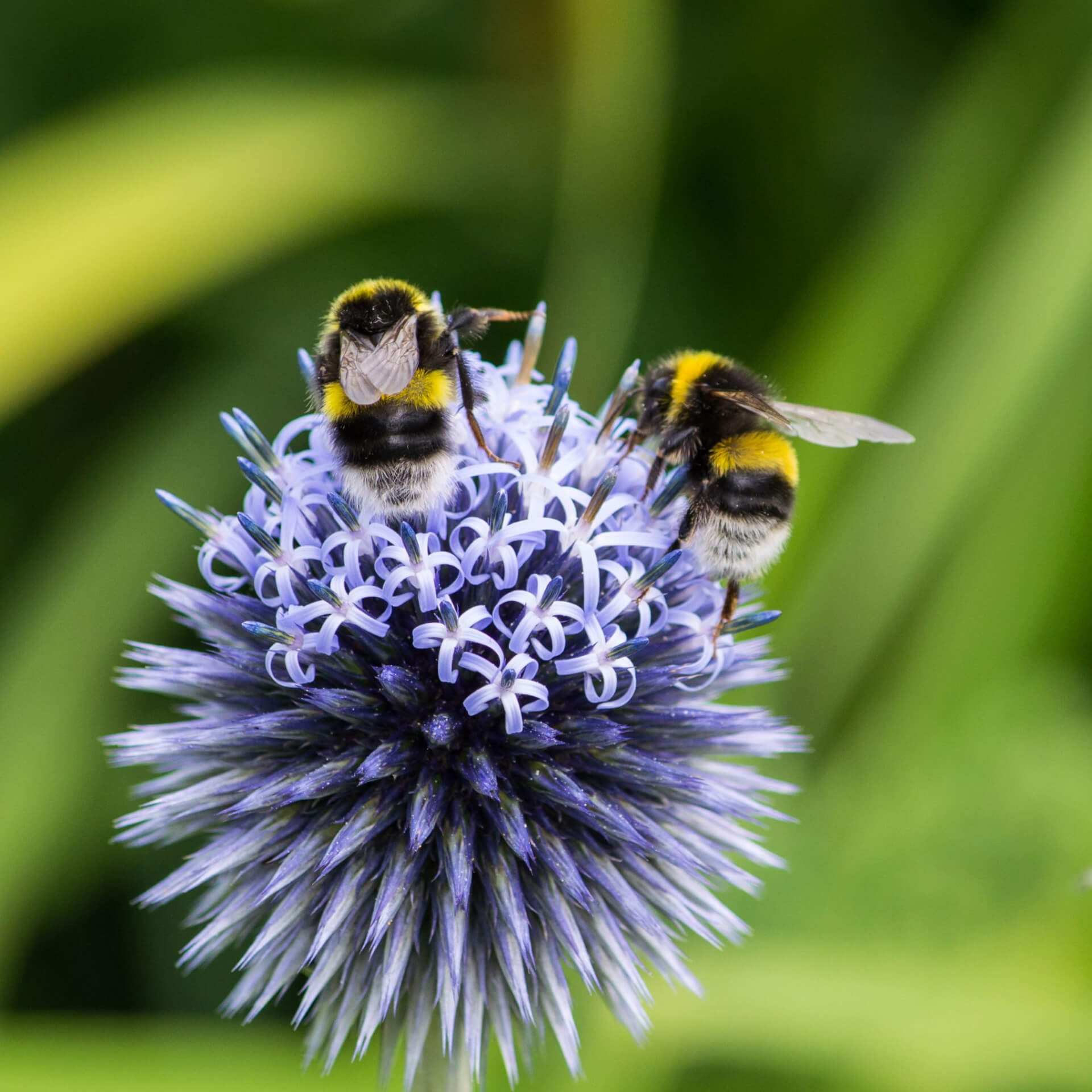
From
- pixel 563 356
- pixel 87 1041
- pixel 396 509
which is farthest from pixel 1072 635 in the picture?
pixel 87 1041

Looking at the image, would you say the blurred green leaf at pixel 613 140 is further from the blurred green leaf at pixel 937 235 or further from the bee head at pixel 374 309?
the bee head at pixel 374 309

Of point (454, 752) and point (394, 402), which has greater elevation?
point (394, 402)

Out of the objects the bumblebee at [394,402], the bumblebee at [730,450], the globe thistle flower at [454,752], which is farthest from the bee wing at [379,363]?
the bumblebee at [730,450]

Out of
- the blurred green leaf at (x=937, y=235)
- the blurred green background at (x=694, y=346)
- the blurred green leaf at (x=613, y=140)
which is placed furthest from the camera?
the blurred green leaf at (x=613, y=140)

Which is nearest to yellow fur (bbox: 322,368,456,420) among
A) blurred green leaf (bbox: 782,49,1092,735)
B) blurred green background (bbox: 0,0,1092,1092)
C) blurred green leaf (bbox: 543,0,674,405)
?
blurred green background (bbox: 0,0,1092,1092)

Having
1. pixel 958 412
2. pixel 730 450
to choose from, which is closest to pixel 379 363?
pixel 730 450

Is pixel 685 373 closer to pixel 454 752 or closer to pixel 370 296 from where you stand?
pixel 370 296

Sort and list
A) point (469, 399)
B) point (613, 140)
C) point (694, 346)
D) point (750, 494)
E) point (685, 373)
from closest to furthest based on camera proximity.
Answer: point (469, 399), point (750, 494), point (685, 373), point (613, 140), point (694, 346)
